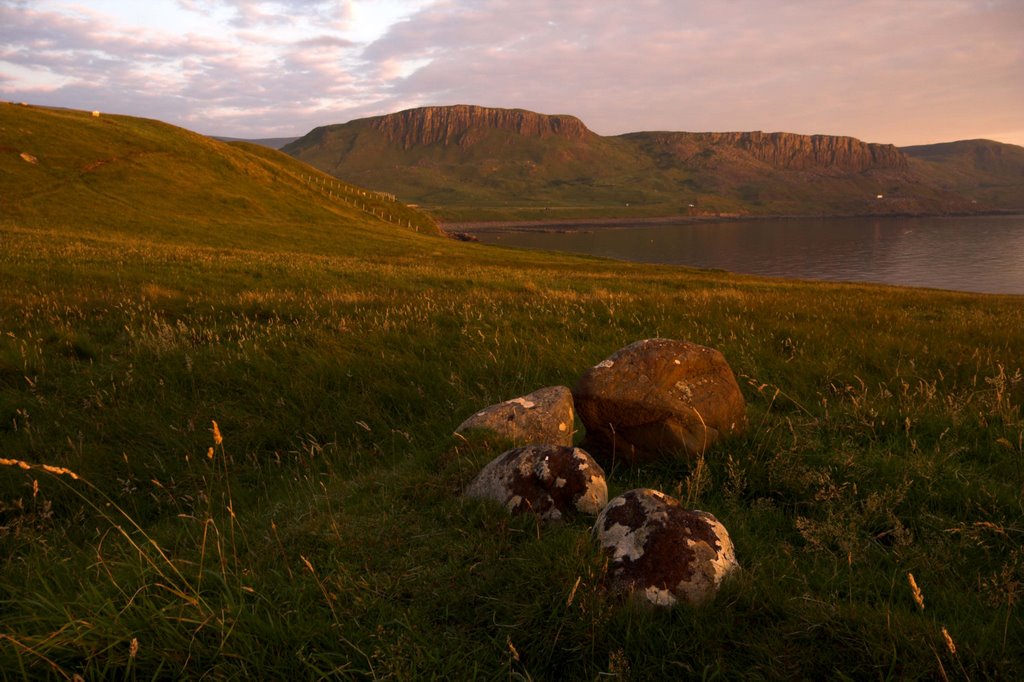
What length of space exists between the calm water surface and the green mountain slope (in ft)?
235

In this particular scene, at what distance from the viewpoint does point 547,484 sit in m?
3.93

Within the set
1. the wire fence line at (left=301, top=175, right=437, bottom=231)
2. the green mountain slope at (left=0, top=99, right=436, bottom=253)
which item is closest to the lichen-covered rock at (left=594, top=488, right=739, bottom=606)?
the green mountain slope at (left=0, top=99, right=436, bottom=253)

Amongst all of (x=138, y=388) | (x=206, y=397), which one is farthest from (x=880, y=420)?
(x=138, y=388)

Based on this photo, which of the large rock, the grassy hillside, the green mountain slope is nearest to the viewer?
the grassy hillside

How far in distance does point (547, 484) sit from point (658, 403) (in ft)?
5.45

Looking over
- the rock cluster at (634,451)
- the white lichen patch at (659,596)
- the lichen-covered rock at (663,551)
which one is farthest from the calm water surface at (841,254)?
the white lichen patch at (659,596)

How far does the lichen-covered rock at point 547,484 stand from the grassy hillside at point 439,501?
0.16 meters

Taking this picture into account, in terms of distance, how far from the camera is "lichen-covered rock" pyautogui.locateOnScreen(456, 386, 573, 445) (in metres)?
5.24

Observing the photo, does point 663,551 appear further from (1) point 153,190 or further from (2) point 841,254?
(2) point 841,254

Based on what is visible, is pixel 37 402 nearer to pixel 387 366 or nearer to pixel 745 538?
pixel 387 366

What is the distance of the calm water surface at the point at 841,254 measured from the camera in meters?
88.6

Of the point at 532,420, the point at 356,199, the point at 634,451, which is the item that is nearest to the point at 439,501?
the point at 532,420

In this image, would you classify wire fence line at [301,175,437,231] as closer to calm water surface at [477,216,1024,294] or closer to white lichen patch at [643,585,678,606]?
calm water surface at [477,216,1024,294]

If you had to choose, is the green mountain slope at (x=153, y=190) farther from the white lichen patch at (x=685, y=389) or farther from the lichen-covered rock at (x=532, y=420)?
the white lichen patch at (x=685, y=389)
